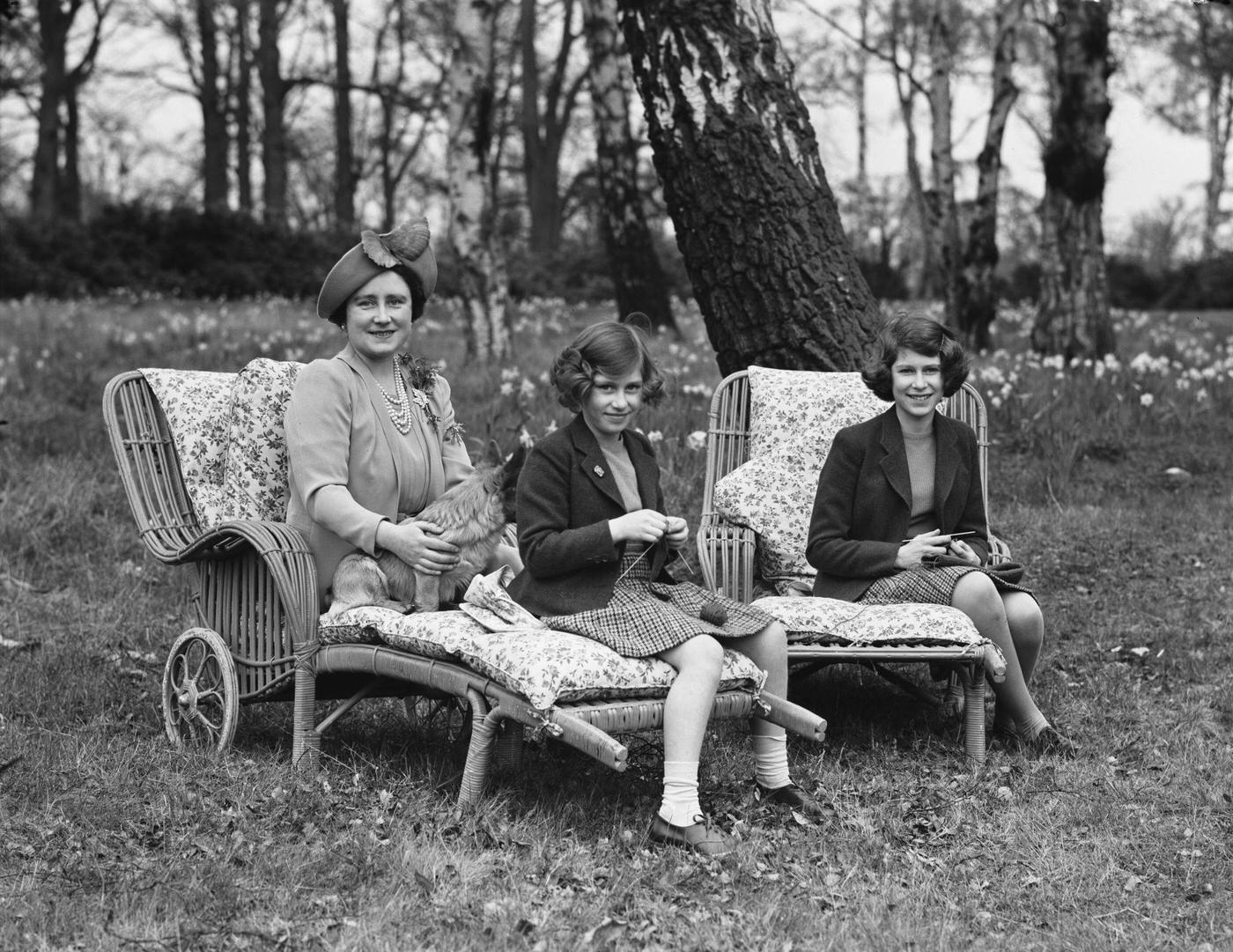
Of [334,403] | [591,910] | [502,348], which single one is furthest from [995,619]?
[502,348]

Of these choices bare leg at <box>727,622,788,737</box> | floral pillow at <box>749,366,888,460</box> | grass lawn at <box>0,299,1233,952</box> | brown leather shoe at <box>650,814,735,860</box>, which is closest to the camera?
grass lawn at <box>0,299,1233,952</box>

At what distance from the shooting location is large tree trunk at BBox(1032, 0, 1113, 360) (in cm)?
1136

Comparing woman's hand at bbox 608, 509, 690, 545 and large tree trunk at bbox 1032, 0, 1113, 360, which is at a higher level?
large tree trunk at bbox 1032, 0, 1113, 360

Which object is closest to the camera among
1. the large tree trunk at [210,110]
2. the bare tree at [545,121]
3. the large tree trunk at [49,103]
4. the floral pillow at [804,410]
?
the floral pillow at [804,410]

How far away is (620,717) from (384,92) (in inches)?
953

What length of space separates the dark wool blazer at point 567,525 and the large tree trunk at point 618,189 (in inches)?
368

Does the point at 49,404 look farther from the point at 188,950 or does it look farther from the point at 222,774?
the point at 188,950

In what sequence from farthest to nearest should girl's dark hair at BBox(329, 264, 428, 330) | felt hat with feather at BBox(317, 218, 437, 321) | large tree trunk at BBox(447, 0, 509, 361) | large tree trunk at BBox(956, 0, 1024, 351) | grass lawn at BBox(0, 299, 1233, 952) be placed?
large tree trunk at BBox(956, 0, 1024, 351) → large tree trunk at BBox(447, 0, 509, 361) → girl's dark hair at BBox(329, 264, 428, 330) → felt hat with feather at BBox(317, 218, 437, 321) → grass lawn at BBox(0, 299, 1233, 952)

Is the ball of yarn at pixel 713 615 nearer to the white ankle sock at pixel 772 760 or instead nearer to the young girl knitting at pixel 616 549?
the young girl knitting at pixel 616 549

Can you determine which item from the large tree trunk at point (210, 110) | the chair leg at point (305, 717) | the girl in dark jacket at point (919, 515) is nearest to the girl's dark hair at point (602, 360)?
the girl in dark jacket at point (919, 515)

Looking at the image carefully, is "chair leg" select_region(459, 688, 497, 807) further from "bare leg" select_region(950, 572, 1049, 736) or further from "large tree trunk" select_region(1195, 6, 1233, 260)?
"large tree trunk" select_region(1195, 6, 1233, 260)

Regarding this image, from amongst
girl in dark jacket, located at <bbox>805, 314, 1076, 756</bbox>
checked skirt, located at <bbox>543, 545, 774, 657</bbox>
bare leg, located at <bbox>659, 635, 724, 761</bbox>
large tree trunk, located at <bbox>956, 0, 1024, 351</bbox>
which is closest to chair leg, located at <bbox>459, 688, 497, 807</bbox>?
checked skirt, located at <bbox>543, 545, 774, 657</bbox>

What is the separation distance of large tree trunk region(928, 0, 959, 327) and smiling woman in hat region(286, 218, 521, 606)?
9.70 metres

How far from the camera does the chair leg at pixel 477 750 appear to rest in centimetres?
390
